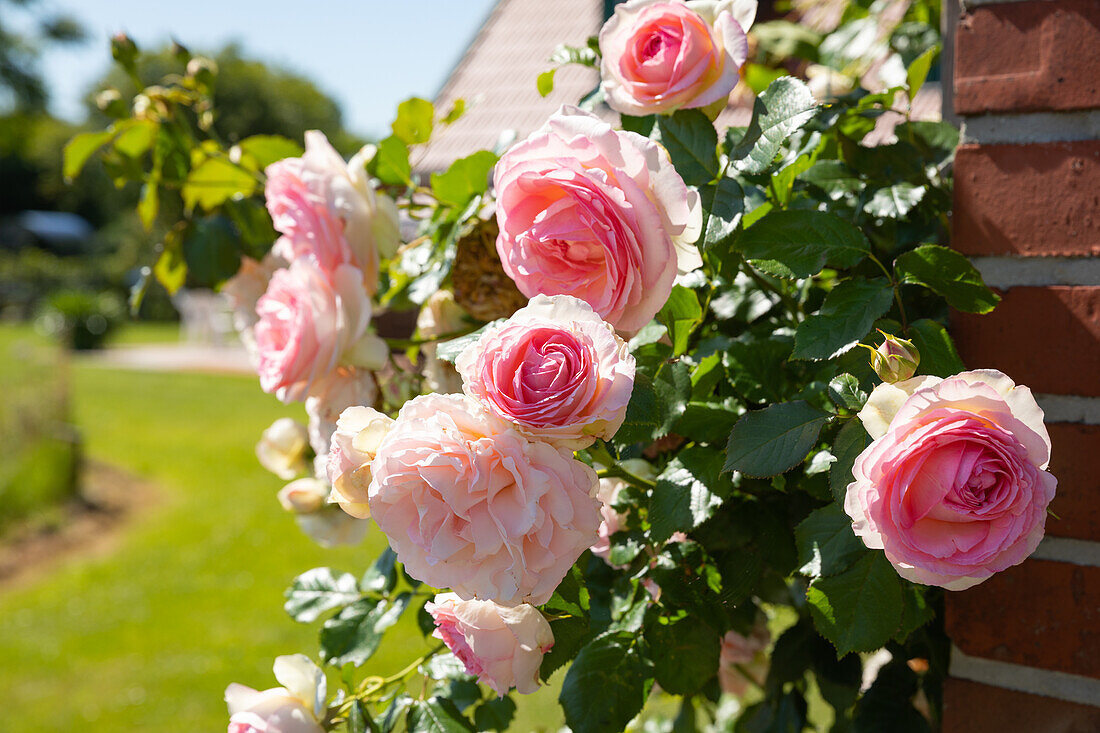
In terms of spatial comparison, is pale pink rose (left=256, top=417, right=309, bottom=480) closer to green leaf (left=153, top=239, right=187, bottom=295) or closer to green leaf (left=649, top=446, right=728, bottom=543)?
green leaf (left=153, top=239, right=187, bottom=295)

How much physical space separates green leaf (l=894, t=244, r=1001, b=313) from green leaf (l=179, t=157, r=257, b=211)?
0.78 meters

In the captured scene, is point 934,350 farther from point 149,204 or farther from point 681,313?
point 149,204

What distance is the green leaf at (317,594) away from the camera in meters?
0.95

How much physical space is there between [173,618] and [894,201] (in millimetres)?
4151

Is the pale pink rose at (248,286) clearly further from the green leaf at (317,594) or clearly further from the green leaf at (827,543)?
the green leaf at (827,543)

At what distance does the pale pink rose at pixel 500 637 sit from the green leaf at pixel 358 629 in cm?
21

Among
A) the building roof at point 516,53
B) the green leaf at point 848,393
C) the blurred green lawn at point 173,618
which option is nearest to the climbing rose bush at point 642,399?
the green leaf at point 848,393

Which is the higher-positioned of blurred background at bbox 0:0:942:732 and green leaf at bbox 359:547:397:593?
green leaf at bbox 359:547:397:593

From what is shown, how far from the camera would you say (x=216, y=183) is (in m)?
1.09

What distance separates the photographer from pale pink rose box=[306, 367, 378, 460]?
0.84m

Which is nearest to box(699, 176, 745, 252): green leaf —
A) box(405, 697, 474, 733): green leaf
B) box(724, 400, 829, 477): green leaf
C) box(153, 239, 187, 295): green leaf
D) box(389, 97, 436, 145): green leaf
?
box(724, 400, 829, 477): green leaf

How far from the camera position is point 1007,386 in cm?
53

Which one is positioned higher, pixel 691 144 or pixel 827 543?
pixel 691 144

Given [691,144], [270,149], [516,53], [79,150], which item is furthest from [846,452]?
[516,53]
